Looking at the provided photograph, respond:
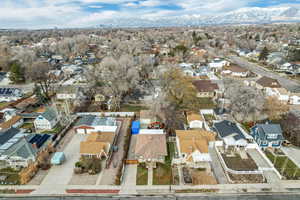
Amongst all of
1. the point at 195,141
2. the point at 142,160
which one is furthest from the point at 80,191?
the point at 195,141

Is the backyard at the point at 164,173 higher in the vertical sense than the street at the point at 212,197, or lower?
higher

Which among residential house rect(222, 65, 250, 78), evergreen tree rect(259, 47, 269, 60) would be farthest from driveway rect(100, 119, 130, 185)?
evergreen tree rect(259, 47, 269, 60)

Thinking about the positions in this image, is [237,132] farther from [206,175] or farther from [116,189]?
[116,189]

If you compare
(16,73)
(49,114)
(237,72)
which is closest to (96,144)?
(49,114)

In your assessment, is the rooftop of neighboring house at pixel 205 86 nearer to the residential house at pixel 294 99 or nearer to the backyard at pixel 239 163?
the residential house at pixel 294 99

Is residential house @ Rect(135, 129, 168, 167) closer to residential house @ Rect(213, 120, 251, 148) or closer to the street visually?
the street

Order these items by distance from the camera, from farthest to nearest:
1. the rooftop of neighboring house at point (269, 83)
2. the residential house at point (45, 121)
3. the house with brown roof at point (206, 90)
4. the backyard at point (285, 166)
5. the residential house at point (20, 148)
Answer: the rooftop of neighboring house at point (269, 83) < the house with brown roof at point (206, 90) < the residential house at point (45, 121) < the residential house at point (20, 148) < the backyard at point (285, 166)

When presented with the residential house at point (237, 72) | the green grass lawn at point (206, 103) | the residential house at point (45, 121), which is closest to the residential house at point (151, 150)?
the green grass lawn at point (206, 103)
